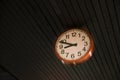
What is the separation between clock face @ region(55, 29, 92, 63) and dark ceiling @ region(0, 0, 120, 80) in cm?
58

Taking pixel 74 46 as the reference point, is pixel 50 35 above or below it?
above

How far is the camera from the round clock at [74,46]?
3584mm

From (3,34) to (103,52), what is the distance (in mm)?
2487

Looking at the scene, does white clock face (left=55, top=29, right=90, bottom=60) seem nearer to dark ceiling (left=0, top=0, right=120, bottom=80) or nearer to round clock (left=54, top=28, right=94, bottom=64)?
round clock (left=54, top=28, right=94, bottom=64)

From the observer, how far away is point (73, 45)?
3.81 meters

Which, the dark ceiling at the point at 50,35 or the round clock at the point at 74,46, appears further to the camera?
the dark ceiling at the point at 50,35

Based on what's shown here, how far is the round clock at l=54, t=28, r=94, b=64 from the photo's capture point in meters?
3.58

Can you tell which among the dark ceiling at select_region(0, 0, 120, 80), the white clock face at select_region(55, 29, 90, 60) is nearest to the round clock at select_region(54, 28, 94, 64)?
the white clock face at select_region(55, 29, 90, 60)

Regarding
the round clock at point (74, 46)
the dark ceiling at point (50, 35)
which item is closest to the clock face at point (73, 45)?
the round clock at point (74, 46)

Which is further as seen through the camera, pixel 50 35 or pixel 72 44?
pixel 50 35

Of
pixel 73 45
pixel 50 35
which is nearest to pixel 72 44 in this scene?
pixel 73 45

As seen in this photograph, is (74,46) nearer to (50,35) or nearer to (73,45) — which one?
(73,45)

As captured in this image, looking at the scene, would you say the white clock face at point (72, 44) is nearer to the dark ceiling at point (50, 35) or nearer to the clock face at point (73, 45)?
the clock face at point (73, 45)

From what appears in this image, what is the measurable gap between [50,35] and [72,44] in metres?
1.14
